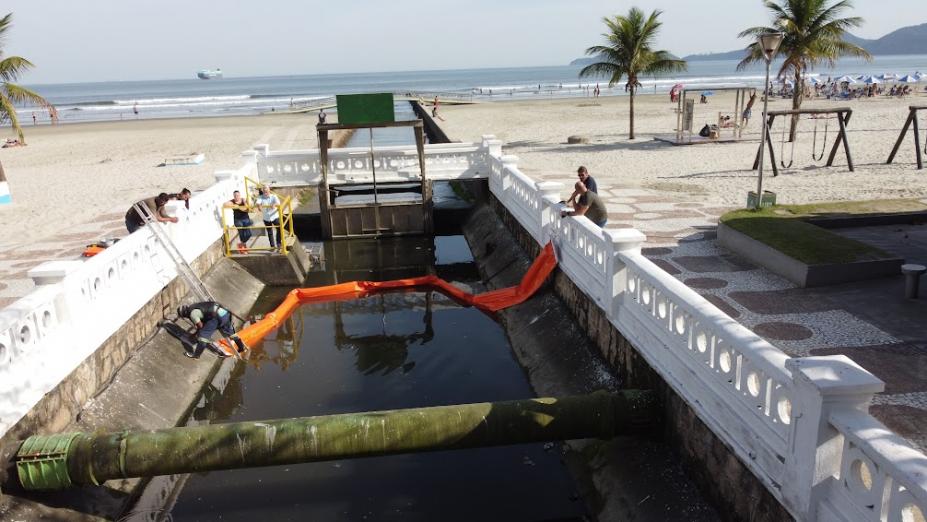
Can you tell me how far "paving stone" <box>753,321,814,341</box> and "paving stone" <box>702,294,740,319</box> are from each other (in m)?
0.47

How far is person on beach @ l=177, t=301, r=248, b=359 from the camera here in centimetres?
1096

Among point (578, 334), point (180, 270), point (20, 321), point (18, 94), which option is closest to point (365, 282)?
point (180, 270)

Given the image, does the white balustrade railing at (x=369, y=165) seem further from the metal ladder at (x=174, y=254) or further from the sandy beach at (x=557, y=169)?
the metal ladder at (x=174, y=254)

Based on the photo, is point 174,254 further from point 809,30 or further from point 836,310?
point 809,30

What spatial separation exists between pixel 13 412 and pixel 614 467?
6.43 metres

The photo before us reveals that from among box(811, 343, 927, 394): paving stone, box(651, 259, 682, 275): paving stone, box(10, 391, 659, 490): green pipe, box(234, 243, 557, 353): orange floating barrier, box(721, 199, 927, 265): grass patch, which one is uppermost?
box(721, 199, 927, 265): grass patch

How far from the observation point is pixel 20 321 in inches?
294

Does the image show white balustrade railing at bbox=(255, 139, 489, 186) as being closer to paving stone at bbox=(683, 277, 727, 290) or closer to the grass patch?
the grass patch

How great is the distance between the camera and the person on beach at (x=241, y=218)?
617 inches

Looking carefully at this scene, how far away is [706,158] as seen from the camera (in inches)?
1026

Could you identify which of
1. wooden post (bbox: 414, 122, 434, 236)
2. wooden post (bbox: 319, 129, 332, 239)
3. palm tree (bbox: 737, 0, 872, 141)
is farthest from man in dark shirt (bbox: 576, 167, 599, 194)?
palm tree (bbox: 737, 0, 872, 141)

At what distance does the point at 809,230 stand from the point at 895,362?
540 cm

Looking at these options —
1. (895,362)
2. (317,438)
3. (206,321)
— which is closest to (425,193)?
(206,321)

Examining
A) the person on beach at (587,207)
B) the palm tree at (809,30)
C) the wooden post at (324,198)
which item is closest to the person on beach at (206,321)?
the person on beach at (587,207)
